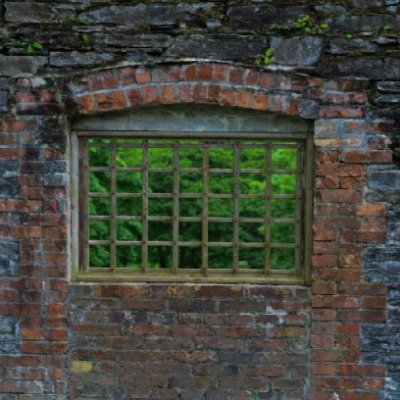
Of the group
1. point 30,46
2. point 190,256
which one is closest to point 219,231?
point 190,256

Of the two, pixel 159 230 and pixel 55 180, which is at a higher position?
pixel 55 180

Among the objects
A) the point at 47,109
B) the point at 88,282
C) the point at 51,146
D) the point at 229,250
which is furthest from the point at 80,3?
the point at 229,250

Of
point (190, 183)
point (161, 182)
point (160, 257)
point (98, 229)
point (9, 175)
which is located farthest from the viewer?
point (161, 182)

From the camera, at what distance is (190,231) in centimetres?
572

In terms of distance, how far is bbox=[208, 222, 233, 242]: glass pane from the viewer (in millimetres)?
5254

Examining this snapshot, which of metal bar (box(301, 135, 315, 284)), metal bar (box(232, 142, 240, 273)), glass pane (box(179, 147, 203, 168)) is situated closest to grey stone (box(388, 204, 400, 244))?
metal bar (box(301, 135, 315, 284))

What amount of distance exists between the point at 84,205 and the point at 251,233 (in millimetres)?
2909

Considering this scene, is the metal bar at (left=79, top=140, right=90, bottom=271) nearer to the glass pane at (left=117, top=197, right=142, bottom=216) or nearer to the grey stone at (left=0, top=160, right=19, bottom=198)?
the grey stone at (left=0, top=160, right=19, bottom=198)

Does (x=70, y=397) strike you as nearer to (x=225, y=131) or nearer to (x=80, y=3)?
(x=225, y=131)

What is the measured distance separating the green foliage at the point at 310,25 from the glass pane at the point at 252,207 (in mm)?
2751

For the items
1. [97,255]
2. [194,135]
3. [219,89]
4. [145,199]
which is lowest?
[97,255]

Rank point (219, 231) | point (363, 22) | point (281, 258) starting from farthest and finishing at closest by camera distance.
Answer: point (281, 258)
point (219, 231)
point (363, 22)

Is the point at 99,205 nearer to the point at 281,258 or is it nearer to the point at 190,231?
the point at 190,231

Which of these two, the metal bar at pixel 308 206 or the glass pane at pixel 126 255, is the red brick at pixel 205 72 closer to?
the metal bar at pixel 308 206
